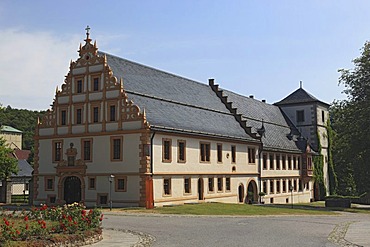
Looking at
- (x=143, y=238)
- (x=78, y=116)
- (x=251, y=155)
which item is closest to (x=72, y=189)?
(x=78, y=116)

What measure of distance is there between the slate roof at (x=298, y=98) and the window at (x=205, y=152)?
1274 inches

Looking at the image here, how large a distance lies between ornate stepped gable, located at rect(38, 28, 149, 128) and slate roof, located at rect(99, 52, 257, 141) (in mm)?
1097

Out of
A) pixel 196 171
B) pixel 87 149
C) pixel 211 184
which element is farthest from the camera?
pixel 211 184

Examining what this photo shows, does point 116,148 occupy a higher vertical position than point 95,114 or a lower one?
lower

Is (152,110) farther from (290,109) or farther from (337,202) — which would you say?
(290,109)

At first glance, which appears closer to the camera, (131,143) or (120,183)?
(131,143)

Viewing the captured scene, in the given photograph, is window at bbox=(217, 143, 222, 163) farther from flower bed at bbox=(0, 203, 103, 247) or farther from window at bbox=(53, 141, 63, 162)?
flower bed at bbox=(0, 203, 103, 247)

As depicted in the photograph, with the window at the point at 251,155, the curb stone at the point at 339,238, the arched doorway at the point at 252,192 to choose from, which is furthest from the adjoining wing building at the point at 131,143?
the curb stone at the point at 339,238

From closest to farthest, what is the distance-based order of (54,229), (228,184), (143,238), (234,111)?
1. (54,229)
2. (143,238)
3. (228,184)
4. (234,111)

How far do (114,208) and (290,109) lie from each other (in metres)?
44.1

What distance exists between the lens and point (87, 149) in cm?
4322

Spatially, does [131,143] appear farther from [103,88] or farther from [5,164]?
[5,164]

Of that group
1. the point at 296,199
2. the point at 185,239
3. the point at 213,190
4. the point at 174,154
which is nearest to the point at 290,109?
the point at 296,199

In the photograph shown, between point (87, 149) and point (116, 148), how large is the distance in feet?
10.2
